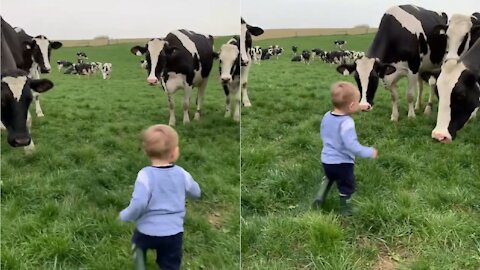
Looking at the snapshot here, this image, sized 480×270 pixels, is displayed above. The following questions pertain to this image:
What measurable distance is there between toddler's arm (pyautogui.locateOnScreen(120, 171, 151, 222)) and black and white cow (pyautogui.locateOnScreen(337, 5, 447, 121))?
10.5ft

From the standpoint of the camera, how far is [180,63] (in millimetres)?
4020

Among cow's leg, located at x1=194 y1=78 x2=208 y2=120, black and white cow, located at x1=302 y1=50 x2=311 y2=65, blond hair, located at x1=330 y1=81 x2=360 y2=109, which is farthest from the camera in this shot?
black and white cow, located at x1=302 y1=50 x2=311 y2=65

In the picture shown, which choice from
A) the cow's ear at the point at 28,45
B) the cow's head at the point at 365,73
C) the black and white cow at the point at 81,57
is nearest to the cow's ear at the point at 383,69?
the cow's head at the point at 365,73

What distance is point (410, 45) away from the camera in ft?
18.7

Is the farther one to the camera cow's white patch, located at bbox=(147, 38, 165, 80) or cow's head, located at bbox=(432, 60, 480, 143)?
cow's head, located at bbox=(432, 60, 480, 143)

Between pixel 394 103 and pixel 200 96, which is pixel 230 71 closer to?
pixel 200 96

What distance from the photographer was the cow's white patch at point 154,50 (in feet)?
10.0

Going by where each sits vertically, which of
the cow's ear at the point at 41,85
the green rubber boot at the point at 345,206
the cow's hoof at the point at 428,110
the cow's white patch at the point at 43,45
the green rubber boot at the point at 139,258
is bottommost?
the green rubber boot at the point at 345,206

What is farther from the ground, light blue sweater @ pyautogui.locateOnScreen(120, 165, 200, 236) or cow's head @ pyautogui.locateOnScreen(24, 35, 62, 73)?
cow's head @ pyautogui.locateOnScreen(24, 35, 62, 73)

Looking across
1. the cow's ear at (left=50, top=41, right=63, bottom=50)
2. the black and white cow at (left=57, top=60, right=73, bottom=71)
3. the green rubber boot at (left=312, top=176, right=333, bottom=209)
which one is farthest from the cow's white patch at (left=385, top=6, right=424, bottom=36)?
the cow's ear at (left=50, top=41, right=63, bottom=50)

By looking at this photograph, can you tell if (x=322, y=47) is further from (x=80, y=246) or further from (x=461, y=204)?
(x=80, y=246)

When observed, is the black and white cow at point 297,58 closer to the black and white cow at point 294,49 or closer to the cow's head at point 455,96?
the black and white cow at point 294,49

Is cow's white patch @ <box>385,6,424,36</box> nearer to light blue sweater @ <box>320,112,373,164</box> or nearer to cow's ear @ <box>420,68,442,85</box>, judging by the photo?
cow's ear @ <box>420,68,442,85</box>

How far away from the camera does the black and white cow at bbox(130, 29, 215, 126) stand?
3.14 meters
